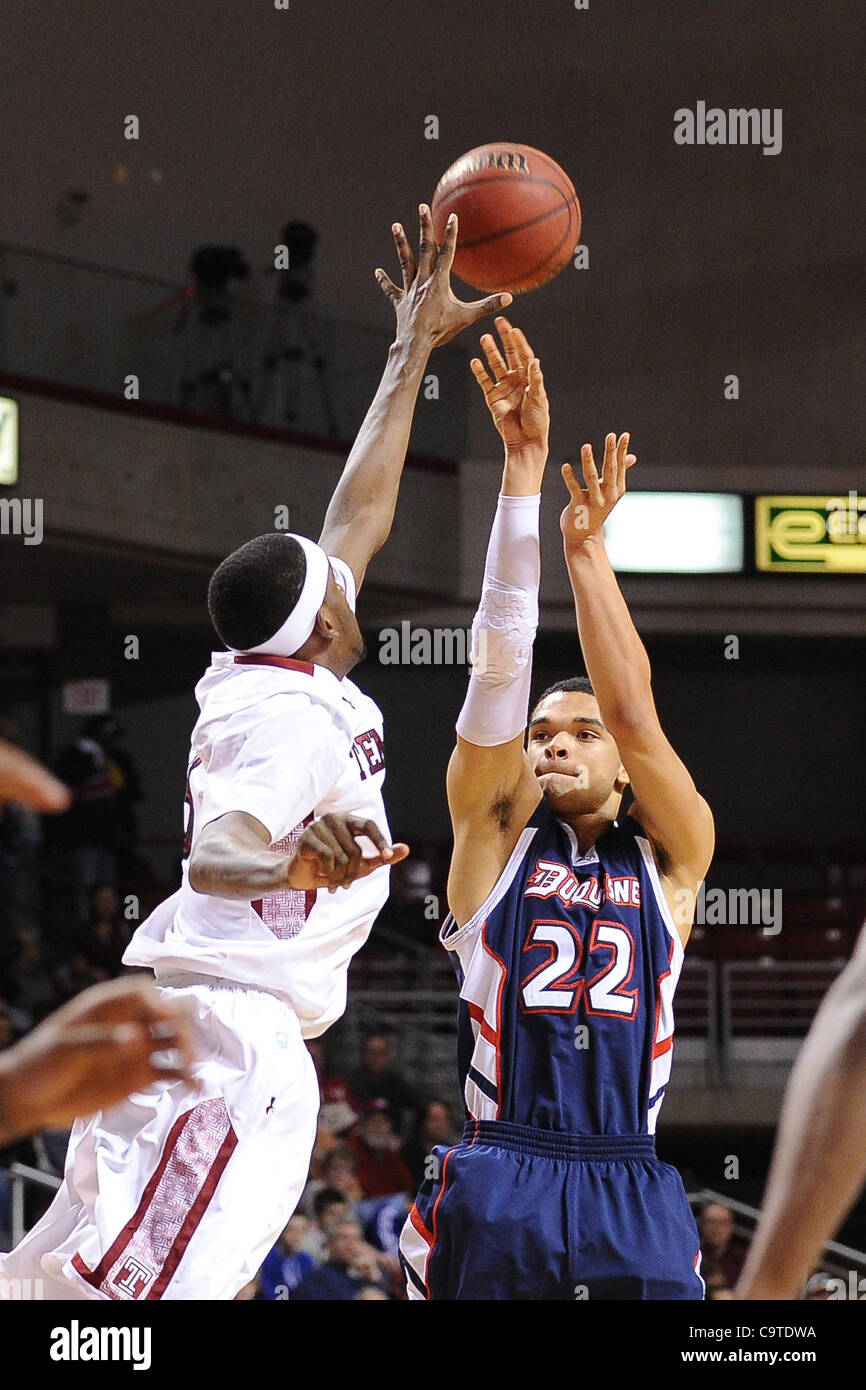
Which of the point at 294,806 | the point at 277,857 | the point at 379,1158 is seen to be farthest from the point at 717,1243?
the point at 277,857

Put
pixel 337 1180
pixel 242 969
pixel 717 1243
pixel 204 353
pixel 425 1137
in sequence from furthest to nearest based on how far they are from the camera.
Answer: pixel 204 353, pixel 425 1137, pixel 337 1180, pixel 717 1243, pixel 242 969

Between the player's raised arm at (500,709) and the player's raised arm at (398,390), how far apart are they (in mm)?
343

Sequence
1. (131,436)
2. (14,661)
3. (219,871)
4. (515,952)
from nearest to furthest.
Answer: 1. (219,871)
2. (515,952)
3. (131,436)
4. (14,661)

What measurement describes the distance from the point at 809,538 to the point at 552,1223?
8500mm

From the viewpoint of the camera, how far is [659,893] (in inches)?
130

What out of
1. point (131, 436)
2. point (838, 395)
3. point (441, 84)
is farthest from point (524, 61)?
point (131, 436)

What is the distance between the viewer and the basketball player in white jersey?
2.57 metres

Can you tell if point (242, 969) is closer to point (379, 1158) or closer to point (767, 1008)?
point (379, 1158)

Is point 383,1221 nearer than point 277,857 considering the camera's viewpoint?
No

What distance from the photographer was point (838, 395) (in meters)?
11.7

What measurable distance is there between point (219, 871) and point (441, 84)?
10392 millimetres

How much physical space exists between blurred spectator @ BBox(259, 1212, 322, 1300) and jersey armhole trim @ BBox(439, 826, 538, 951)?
371 centimetres

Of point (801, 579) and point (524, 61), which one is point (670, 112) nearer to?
point (524, 61)

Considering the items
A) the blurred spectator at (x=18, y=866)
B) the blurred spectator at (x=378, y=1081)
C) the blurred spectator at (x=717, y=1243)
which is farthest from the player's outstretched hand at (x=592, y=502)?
the blurred spectator at (x=18, y=866)
